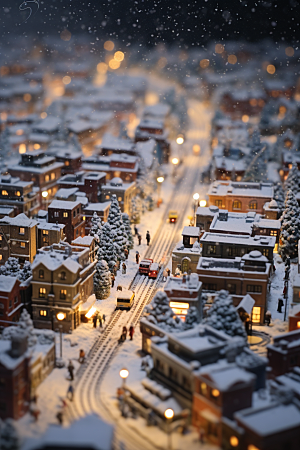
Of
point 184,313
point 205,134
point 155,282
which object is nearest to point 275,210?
point 155,282

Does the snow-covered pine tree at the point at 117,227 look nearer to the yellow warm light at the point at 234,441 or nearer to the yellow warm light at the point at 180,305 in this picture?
the yellow warm light at the point at 180,305

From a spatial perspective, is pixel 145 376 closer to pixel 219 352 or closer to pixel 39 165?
pixel 219 352

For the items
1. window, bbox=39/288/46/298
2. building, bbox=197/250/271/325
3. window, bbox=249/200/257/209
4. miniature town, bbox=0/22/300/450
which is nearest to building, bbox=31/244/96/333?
window, bbox=39/288/46/298

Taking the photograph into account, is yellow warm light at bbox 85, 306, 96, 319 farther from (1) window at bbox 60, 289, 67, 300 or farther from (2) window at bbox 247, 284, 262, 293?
(2) window at bbox 247, 284, 262, 293

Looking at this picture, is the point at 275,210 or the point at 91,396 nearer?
the point at 91,396

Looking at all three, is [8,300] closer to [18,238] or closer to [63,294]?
[63,294]

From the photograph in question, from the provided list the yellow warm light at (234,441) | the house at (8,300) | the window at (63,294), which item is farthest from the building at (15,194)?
the yellow warm light at (234,441)
